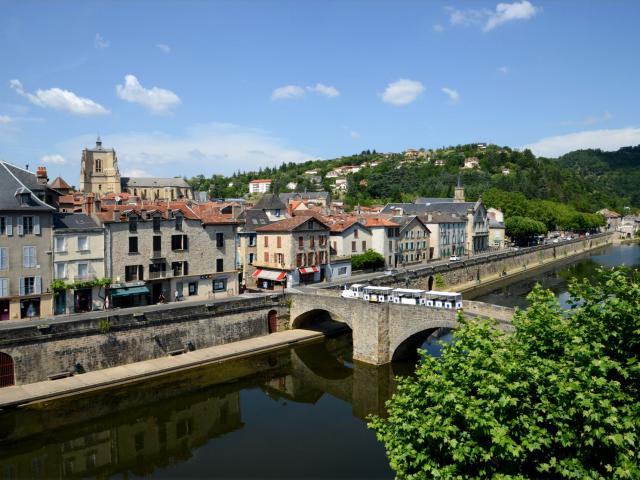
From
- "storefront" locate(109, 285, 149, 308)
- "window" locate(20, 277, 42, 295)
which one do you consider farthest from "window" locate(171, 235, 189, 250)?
"window" locate(20, 277, 42, 295)

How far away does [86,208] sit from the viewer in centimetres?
4684

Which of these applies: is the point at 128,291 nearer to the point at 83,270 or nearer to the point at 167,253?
the point at 83,270

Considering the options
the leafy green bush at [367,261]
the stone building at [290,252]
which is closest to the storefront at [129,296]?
the stone building at [290,252]

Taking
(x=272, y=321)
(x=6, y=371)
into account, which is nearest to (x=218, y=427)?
(x=6, y=371)

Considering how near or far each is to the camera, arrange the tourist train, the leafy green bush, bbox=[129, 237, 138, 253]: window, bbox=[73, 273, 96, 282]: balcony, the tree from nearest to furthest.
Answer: the tree → the tourist train → bbox=[73, 273, 96, 282]: balcony → bbox=[129, 237, 138, 253]: window → the leafy green bush

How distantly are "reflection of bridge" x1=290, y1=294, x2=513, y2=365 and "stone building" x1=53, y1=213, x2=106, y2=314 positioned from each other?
2103cm

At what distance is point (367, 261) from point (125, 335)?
39.3 m

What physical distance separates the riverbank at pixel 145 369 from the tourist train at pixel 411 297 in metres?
7.26

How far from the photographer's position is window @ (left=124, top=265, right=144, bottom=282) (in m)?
46.0

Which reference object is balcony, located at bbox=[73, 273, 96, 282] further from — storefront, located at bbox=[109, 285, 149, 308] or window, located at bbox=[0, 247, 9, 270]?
window, located at bbox=[0, 247, 9, 270]

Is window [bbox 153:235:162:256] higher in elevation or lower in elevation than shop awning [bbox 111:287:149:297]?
higher

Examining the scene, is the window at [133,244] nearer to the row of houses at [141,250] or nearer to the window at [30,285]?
the row of houses at [141,250]

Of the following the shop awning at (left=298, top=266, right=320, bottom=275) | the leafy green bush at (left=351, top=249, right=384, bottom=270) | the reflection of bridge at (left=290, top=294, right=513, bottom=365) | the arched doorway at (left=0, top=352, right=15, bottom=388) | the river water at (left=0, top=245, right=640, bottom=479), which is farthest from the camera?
the leafy green bush at (left=351, top=249, right=384, bottom=270)

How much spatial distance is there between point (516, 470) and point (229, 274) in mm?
41960
